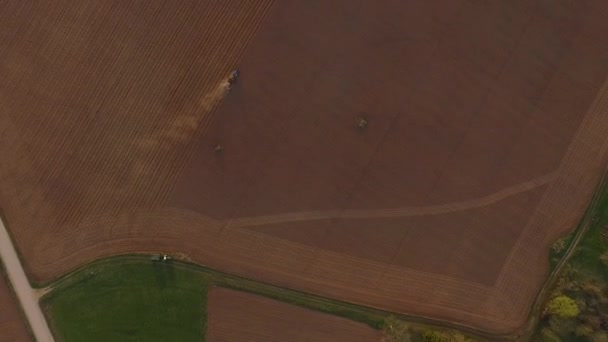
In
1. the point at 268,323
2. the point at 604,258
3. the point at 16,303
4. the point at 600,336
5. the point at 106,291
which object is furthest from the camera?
the point at 268,323

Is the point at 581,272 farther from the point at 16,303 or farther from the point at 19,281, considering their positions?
the point at 16,303

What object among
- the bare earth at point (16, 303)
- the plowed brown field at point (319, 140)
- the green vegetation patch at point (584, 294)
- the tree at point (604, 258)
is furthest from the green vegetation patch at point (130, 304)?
the tree at point (604, 258)

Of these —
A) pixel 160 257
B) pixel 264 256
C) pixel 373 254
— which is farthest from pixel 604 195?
pixel 160 257

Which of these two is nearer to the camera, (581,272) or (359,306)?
(581,272)

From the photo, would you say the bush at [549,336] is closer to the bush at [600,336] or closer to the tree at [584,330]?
the tree at [584,330]

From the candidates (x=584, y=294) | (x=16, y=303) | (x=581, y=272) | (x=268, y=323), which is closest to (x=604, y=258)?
(x=581, y=272)

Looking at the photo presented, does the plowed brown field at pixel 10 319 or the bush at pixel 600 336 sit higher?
the bush at pixel 600 336

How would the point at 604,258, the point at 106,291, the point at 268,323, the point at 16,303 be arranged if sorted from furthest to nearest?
1. the point at 268,323
2. the point at 604,258
3. the point at 106,291
4. the point at 16,303
